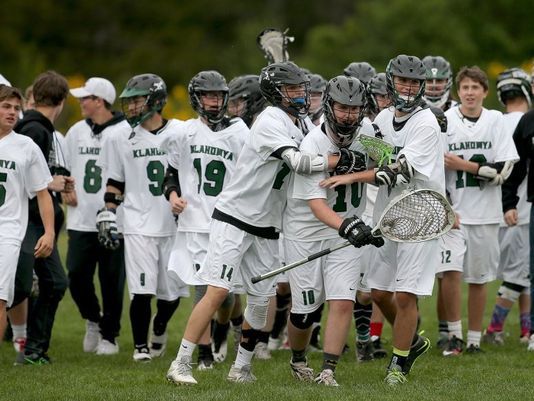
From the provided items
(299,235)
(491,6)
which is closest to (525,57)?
(491,6)

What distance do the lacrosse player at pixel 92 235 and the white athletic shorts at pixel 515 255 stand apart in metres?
3.50

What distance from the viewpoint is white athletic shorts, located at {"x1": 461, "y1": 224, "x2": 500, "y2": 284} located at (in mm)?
10523

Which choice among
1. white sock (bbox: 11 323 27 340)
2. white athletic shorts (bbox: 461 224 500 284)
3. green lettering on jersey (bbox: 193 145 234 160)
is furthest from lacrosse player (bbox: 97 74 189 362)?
white athletic shorts (bbox: 461 224 500 284)

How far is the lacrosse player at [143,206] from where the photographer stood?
34.0ft

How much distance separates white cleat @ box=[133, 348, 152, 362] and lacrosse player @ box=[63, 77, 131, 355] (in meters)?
0.68

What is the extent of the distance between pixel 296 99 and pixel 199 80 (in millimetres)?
1385

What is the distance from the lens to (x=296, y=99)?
8.76m

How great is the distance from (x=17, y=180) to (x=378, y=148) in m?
2.65

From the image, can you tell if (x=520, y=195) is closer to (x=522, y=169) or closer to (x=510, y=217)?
(x=522, y=169)

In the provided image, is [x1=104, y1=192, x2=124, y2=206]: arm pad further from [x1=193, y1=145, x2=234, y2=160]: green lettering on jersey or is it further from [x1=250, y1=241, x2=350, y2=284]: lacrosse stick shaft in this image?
[x1=250, y1=241, x2=350, y2=284]: lacrosse stick shaft

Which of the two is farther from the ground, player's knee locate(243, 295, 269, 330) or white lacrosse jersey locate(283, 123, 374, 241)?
white lacrosse jersey locate(283, 123, 374, 241)

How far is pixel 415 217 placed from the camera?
836 cm

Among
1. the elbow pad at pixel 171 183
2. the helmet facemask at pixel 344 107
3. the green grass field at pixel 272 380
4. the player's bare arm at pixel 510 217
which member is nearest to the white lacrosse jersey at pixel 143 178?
the elbow pad at pixel 171 183

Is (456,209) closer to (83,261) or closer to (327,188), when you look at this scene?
(327,188)
